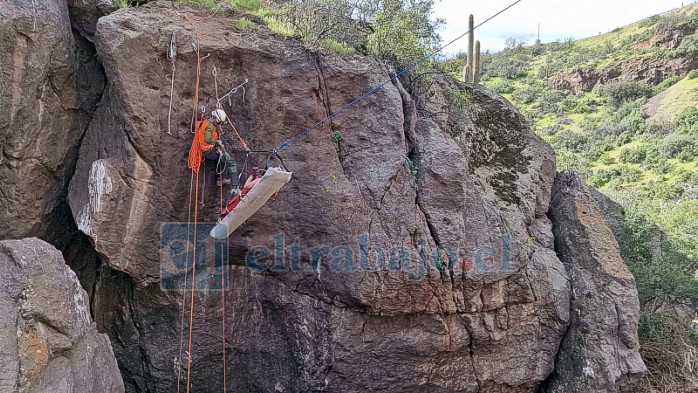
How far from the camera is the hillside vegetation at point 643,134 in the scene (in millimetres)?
10000

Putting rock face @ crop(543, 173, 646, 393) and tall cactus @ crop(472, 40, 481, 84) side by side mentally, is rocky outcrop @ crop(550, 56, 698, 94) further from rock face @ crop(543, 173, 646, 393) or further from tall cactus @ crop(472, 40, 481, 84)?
rock face @ crop(543, 173, 646, 393)

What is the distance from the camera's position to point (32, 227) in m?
6.98

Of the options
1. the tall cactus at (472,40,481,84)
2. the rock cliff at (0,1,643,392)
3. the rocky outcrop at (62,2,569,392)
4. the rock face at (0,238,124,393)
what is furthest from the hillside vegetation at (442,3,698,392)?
the rock face at (0,238,124,393)

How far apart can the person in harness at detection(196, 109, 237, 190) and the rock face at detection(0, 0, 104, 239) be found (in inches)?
81.7

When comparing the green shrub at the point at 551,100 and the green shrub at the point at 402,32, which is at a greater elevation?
the green shrub at the point at 551,100

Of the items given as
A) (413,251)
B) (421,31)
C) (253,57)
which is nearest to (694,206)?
(421,31)

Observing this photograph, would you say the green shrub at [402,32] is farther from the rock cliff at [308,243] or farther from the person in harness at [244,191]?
the person in harness at [244,191]

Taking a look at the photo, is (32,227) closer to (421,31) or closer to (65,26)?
(65,26)

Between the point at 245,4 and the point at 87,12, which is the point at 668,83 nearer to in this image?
the point at 245,4

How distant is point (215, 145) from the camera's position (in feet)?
21.2

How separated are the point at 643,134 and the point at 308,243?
27.5 metres

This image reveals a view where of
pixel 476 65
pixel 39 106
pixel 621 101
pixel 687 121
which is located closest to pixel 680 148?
pixel 687 121

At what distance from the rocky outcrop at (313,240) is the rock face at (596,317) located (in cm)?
28

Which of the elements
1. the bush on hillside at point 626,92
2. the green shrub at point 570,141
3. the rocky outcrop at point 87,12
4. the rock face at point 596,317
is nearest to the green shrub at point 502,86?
the bush on hillside at point 626,92
